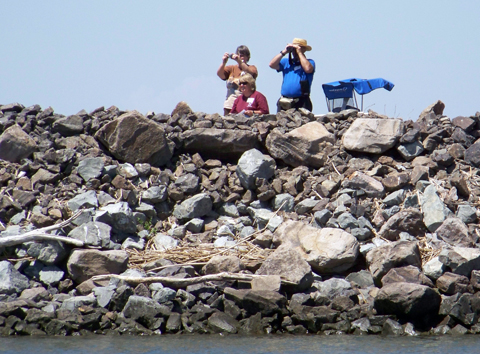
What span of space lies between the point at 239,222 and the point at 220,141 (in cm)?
166

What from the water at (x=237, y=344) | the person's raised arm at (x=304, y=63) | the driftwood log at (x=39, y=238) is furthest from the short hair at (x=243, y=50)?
the water at (x=237, y=344)

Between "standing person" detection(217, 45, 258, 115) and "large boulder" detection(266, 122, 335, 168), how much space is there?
4.37 ft

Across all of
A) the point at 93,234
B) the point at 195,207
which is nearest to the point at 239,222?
the point at 195,207

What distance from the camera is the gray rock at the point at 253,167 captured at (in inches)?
425

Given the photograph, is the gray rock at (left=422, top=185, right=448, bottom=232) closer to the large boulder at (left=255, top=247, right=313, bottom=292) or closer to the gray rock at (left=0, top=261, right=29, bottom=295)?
the large boulder at (left=255, top=247, right=313, bottom=292)

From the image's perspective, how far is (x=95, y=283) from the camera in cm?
887


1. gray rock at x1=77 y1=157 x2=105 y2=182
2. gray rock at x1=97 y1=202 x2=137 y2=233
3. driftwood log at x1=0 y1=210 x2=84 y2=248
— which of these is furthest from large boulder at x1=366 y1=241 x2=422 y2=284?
gray rock at x1=77 y1=157 x2=105 y2=182

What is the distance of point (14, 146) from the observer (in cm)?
1122

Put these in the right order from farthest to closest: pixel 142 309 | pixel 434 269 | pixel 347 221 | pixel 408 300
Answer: pixel 347 221, pixel 434 269, pixel 142 309, pixel 408 300

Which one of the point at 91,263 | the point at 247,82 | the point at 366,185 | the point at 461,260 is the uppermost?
the point at 247,82

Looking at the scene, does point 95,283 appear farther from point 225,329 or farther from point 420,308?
point 420,308

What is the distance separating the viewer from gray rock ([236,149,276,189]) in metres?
10.8

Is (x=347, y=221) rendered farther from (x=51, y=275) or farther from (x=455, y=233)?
(x=51, y=275)

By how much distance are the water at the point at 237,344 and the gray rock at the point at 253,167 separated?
3.70m
